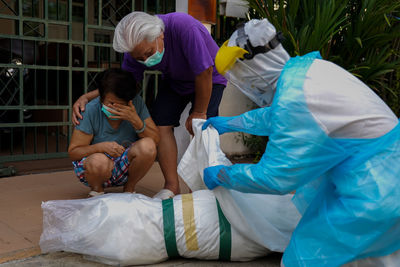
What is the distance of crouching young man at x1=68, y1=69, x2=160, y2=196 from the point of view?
2922mm

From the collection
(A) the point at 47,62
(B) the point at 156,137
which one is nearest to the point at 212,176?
(B) the point at 156,137

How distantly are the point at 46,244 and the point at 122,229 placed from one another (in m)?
0.43

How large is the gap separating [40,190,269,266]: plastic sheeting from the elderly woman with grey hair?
763 mm

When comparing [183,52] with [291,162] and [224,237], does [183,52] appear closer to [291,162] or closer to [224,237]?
[224,237]

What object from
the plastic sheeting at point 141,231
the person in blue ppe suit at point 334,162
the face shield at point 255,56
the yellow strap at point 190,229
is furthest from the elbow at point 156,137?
the person in blue ppe suit at point 334,162

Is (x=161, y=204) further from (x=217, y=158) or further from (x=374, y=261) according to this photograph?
(x=374, y=261)

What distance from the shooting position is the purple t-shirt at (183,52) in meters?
2.96

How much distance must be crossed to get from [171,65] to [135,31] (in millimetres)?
446

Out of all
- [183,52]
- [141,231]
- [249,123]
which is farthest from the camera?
[183,52]

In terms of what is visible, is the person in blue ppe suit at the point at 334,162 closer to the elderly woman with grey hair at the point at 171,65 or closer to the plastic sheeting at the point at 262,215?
the plastic sheeting at the point at 262,215

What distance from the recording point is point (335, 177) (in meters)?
2.00

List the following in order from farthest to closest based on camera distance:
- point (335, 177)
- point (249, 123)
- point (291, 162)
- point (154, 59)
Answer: point (154, 59) < point (249, 123) < point (335, 177) < point (291, 162)

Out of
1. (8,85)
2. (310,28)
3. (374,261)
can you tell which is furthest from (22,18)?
(374,261)

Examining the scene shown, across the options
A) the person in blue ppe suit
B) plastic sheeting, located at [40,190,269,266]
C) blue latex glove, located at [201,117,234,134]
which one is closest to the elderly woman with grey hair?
blue latex glove, located at [201,117,234,134]
